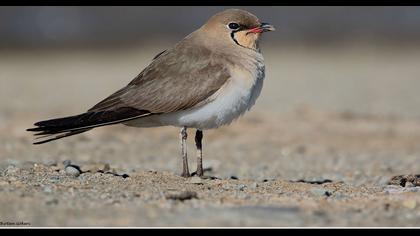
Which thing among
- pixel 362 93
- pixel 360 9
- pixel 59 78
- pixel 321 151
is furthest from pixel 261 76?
pixel 360 9

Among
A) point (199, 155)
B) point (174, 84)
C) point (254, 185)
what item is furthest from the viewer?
point (199, 155)

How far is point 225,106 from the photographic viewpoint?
8.36m

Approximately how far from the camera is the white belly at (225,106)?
8359 mm

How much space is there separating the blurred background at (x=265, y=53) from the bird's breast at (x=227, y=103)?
805cm

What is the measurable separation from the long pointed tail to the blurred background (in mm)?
8481

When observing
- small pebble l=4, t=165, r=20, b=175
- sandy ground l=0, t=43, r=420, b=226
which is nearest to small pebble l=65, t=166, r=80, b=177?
sandy ground l=0, t=43, r=420, b=226

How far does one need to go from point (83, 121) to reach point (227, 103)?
1391 mm

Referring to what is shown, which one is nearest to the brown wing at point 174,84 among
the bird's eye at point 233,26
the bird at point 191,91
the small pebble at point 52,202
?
the bird at point 191,91

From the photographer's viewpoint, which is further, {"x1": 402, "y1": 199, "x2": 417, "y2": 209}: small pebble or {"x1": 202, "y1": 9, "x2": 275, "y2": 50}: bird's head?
{"x1": 202, "y1": 9, "x2": 275, "y2": 50}: bird's head

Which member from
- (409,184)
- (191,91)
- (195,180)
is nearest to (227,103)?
(191,91)

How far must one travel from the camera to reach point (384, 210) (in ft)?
22.4

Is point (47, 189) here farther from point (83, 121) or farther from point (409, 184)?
point (409, 184)

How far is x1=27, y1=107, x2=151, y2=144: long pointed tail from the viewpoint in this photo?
27.0 ft

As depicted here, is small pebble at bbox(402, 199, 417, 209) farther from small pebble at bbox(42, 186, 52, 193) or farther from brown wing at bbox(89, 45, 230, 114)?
small pebble at bbox(42, 186, 52, 193)
